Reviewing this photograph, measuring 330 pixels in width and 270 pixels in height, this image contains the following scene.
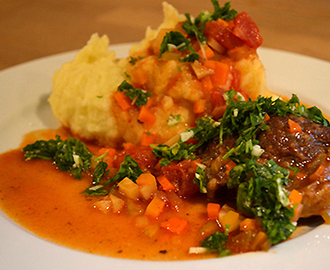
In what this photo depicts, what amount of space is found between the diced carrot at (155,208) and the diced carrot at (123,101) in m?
1.68

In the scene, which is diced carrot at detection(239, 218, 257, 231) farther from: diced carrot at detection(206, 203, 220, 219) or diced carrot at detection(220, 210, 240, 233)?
diced carrot at detection(206, 203, 220, 219)

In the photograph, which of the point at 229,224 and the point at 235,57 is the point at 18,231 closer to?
the point at 229,224

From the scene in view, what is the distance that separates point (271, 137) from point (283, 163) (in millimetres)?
333

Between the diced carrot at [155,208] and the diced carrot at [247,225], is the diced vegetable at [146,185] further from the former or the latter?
the diced carrot at [247,225]

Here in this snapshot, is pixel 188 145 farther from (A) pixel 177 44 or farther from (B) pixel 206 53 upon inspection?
(A) pixel 177 44

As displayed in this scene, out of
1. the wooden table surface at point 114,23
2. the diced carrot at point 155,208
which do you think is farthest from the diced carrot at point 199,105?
the wooden table surface at point 114,23

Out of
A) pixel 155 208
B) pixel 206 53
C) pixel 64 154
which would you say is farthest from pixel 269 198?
pixel 64 154

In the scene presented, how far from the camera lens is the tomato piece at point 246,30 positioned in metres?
5.28

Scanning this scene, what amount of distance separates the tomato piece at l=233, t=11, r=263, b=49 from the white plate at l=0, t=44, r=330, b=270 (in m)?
1.58

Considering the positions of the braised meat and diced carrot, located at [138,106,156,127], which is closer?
the braised meat

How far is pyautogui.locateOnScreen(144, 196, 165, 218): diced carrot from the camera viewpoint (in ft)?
13.1

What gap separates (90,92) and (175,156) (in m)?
1.85

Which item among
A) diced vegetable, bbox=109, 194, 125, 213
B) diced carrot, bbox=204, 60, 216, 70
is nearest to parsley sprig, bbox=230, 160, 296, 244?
diced vegetable, bbox=109, 194, 125, 213

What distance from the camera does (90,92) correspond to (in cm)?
554
